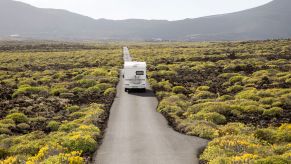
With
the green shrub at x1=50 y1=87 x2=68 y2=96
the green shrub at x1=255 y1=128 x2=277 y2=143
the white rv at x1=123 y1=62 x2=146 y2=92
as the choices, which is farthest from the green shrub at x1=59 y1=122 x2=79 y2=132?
the green shrub at x1=50 y1=87 x2=68 y2=96

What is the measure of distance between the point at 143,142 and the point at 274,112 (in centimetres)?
1407

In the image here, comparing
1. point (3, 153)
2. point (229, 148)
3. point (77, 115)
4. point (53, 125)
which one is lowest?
point (77, 115)

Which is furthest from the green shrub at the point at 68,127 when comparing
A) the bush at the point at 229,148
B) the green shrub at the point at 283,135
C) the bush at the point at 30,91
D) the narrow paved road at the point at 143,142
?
the bush at the point at 30,91

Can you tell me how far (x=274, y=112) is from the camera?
A: 31.5m

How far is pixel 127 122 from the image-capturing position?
2895 cm

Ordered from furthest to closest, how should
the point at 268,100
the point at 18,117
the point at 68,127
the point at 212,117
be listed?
the point at 268,100
the point at 18,117
the point at 212,117
the point at 68,127

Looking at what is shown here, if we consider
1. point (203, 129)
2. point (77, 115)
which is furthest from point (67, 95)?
point (203, 129)

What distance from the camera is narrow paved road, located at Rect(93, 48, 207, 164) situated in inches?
Answer: 791

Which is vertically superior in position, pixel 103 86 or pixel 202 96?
pixel 202 96

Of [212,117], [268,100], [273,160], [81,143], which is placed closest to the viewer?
[273,160]

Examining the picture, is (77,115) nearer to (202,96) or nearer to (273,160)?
(202,96)

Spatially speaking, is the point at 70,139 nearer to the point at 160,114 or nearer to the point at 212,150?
the point at 212,150

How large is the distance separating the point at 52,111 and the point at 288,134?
22.2 m

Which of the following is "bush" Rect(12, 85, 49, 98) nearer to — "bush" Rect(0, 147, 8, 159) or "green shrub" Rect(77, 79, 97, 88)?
"green shrub" Rect(77, 79, 97, 88)
